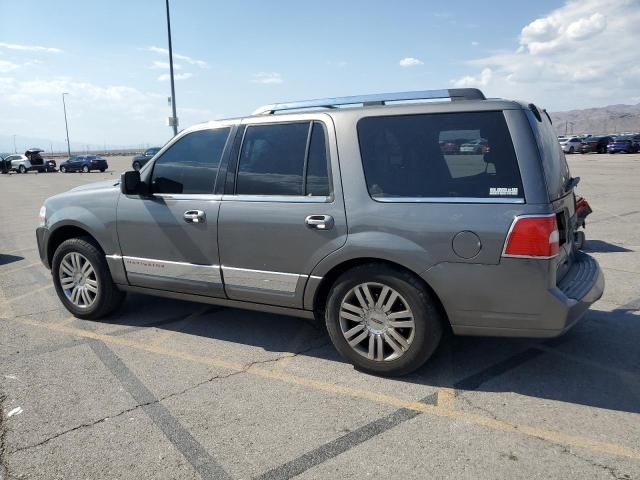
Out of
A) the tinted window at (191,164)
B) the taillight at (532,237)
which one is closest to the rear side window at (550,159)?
the taillight at (532,237)

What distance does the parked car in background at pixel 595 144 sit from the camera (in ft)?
146

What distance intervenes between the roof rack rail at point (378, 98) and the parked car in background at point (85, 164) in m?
40.3

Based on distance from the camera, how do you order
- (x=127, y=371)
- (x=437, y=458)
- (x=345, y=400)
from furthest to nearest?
(x=127, y=371) < (x=345, y=400) < (x=437, y=458)

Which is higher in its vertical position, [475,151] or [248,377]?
[475,151]

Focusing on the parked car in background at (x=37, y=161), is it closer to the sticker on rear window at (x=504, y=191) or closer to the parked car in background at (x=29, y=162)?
the parked car in background at (x=29, y=162)

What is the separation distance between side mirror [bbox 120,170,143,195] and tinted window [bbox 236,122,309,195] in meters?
0.99

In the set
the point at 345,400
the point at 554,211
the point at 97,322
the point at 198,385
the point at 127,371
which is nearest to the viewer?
the point at 554,211

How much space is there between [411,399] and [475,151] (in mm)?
1611

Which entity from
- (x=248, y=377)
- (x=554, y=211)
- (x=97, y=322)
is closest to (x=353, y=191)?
(x=554, y=211)

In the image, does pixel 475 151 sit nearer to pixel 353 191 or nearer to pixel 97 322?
A: pixel 353 191

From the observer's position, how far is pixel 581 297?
341cm

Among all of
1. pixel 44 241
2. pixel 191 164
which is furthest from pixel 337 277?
pixel 44 241

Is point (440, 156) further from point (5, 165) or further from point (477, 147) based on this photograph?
point (5, 165)

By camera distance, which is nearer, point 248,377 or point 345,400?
point 345,400
